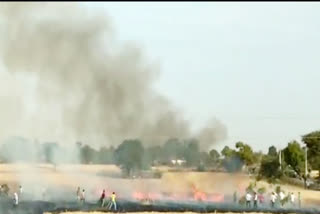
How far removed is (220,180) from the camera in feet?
201

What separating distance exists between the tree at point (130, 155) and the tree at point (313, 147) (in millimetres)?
33019

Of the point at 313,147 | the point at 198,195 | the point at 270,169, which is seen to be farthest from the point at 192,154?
the point at 313,147

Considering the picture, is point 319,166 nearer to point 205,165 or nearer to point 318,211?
point 205,165

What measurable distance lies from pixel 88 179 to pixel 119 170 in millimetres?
3279

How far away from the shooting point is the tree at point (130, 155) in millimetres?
66375

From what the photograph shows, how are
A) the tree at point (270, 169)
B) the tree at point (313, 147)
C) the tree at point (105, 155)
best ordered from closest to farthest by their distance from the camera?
1. the tree at point (105, 155)
2. the tree at point (270, 169)
3. the tree at point (313, 147)

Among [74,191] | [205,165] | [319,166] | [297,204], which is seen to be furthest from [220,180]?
[319,166]

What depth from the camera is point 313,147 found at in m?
92.4

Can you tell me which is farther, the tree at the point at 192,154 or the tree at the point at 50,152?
the tree at the point at 50,152

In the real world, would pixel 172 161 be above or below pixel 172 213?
above

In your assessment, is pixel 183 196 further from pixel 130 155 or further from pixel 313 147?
pixel 313 147

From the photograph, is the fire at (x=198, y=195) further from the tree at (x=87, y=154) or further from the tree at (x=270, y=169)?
the tree at (x=270, y=169)

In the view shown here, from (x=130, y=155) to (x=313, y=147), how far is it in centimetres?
3505

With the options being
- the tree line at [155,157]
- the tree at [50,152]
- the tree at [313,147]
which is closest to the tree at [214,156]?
the tree line at [155,157]
